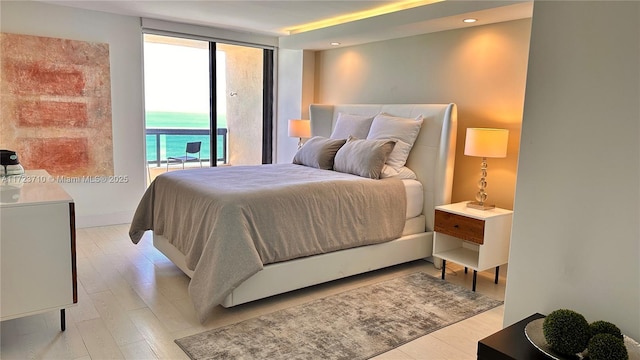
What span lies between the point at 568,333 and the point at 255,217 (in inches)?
72.1

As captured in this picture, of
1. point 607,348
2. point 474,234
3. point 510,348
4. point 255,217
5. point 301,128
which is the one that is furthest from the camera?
point 301,128

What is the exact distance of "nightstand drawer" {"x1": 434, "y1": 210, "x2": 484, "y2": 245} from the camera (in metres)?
3.16

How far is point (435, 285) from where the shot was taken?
333 centimetres

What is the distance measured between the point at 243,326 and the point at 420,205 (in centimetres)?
196

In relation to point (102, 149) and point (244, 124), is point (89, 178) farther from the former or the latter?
point (244, 124)

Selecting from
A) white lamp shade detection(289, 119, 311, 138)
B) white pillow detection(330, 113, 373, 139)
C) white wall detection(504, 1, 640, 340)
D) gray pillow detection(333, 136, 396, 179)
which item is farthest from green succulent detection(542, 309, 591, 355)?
white lamp shade detection(289, 119, 311, 138)

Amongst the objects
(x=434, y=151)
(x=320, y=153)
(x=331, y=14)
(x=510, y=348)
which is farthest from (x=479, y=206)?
(x=331, y=14)

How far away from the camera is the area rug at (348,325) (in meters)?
2.30

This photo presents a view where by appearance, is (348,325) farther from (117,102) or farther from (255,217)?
(117,102)

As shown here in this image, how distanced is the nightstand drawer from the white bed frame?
0.31 m

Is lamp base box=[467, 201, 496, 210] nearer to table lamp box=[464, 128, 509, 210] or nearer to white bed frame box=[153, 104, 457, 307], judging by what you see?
white bed frame box=[153, 104, 457, 307]

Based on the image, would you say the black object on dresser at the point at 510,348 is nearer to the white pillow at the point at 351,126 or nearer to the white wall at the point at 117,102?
the white pillow at the point at 351,126

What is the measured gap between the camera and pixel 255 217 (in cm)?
273

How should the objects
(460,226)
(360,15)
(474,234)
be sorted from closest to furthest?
(474,234) < (460,226) < (360,15)
